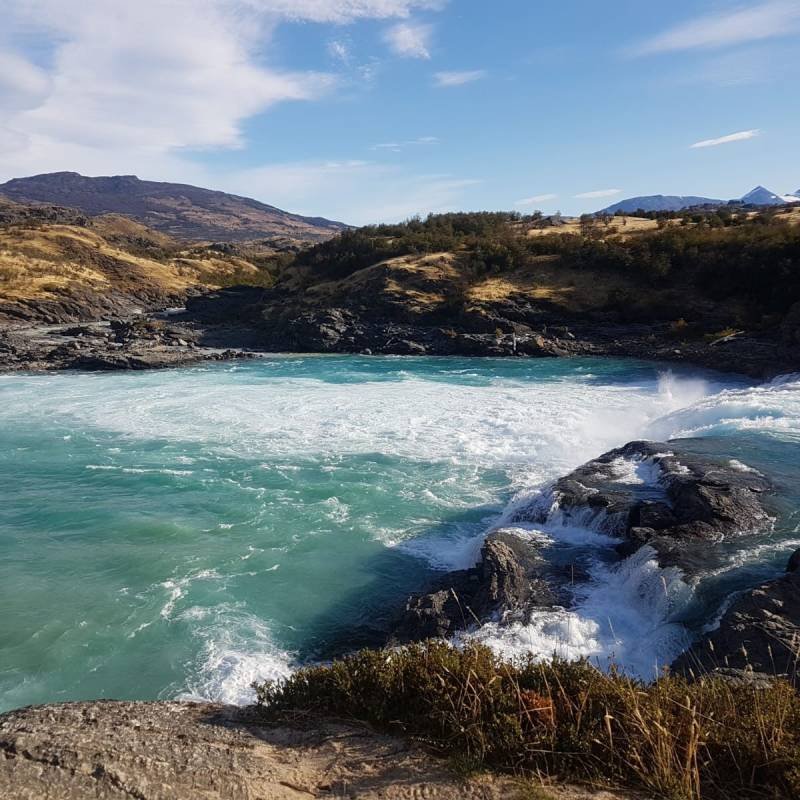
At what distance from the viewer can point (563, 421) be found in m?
17.0

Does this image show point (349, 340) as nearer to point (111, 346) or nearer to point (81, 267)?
point (111, 346)

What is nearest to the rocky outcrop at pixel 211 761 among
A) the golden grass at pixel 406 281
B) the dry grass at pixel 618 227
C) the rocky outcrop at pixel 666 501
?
the rocky outcrop at pixel 666 501

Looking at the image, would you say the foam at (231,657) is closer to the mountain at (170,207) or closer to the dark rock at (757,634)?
the dark rock at (757,634)

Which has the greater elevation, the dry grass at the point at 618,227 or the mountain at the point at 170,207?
the mountain at the point at 170,207

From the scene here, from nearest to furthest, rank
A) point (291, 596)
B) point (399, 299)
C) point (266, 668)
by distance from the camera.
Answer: point (266, 668) → point (291, 596) → point (399, 299)

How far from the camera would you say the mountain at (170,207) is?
14650cm

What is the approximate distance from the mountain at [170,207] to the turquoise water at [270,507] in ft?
398

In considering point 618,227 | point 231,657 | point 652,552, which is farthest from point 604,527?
point 618,227

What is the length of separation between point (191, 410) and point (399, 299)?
1811 centimetres

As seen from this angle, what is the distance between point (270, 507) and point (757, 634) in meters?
8.42

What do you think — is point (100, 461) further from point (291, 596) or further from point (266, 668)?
point (266, 668)

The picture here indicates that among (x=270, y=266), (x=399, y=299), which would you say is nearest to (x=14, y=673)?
(x=399, y=299)

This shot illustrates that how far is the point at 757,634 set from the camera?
18.7 feet

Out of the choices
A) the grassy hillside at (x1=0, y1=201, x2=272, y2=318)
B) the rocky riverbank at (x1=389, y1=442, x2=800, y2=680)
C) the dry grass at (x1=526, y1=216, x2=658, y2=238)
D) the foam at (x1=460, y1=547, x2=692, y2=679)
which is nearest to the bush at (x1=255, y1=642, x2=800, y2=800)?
the rocky riverbank at (x1=389, y1=442, x2=800, y2=680)
